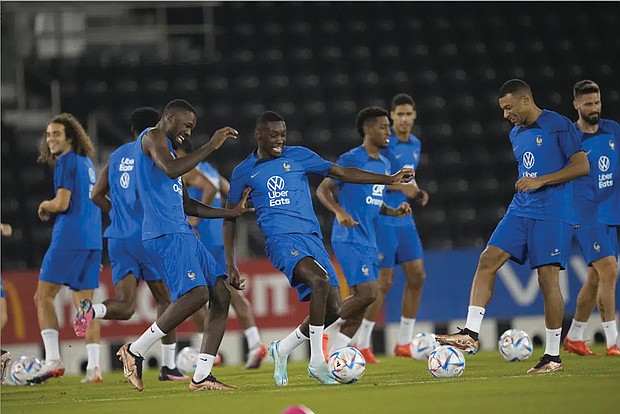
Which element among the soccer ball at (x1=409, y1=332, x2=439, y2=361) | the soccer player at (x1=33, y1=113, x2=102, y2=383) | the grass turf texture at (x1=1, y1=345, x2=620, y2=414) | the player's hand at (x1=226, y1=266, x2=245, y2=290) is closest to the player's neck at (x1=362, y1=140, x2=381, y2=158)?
the soccer ball at (x1=409, y1=332, x2=439, y2=361)

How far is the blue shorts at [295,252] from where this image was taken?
27.3 feet

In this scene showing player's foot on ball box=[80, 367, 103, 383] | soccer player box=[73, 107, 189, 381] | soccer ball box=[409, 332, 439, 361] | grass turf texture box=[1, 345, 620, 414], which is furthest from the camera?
soccer ball box=[409, 332, 439, 361]

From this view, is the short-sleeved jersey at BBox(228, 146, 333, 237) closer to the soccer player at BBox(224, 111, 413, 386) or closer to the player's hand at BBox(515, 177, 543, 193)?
the soccer player at BBox(224, 111, 413, 386)

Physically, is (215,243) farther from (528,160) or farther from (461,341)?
(528,160)

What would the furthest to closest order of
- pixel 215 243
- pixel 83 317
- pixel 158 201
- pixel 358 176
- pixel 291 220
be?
pixel 215 243 → pixel 83 317 → pixel 358 176 → pixel 291 220 → pixel 158 201

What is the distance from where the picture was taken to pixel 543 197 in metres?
8.42

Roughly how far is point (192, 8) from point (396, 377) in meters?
11.0

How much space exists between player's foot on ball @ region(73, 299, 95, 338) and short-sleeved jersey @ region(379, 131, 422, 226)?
3.22 m

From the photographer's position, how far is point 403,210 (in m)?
10.6

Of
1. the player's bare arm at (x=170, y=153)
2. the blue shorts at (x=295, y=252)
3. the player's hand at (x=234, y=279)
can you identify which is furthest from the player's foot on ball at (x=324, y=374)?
the player's bare arm at (x=170, y=153)

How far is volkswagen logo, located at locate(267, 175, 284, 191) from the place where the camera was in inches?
334

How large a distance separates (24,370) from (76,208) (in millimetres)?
1591

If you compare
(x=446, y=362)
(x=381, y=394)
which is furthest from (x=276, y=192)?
(x=381, y=394)

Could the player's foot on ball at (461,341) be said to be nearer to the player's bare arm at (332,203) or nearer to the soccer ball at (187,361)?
the player's bare arm at (332,203)
